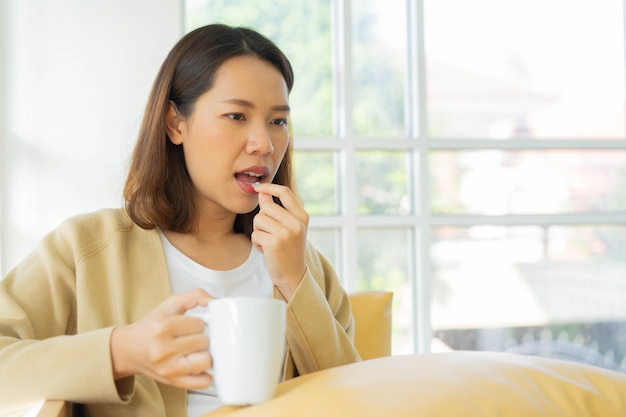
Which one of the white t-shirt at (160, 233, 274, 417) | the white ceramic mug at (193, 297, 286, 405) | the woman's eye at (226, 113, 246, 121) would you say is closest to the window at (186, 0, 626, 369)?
the white t-shirt at (160, 233, 274, 417)

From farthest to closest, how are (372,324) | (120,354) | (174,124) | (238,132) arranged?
(372,324) → (174,124) → (238,132) → (120,354)

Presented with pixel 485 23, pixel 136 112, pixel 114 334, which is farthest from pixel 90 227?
pixel 485 23

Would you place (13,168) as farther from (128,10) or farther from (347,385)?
(347,385)

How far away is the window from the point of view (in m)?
2.62

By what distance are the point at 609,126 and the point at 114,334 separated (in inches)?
99.2

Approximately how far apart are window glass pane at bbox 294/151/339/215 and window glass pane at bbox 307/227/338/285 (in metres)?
0.07

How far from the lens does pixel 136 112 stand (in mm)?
2215

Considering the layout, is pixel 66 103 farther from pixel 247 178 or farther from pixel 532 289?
pixel 532 289

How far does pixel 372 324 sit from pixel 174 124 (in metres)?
0.59

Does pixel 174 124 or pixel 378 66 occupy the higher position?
pixel 378 66

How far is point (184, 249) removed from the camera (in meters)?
1.28

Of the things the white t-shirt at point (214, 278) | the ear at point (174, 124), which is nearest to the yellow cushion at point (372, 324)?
the white t-shirt at point (214, 278)

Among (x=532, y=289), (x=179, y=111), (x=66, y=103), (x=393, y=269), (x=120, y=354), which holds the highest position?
(x=66, y=103)

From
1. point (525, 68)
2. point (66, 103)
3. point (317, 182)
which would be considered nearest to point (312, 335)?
point (66, 103)
